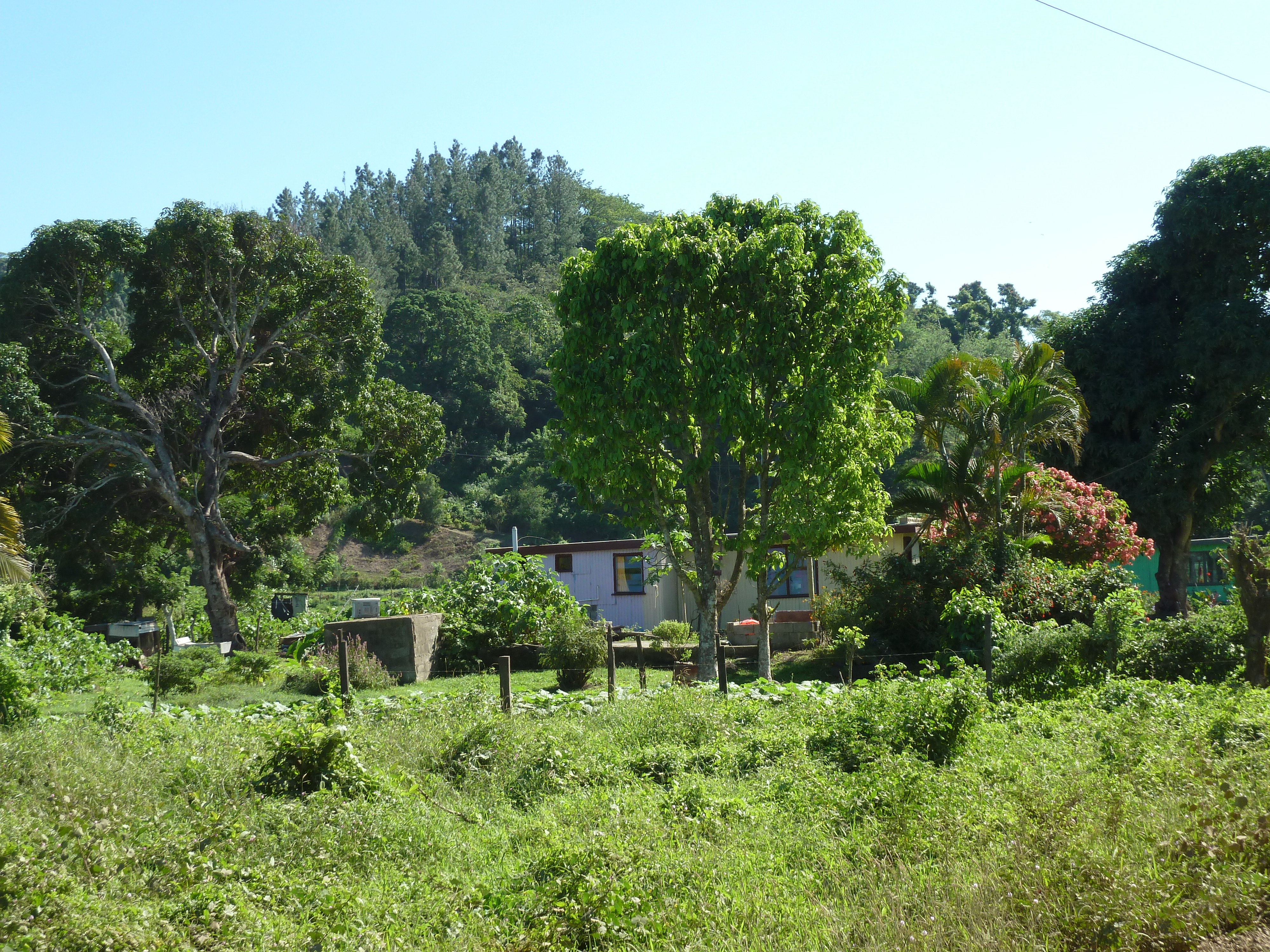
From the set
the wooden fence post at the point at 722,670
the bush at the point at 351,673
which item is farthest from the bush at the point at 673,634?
the wooden fence post at the point at 722,670

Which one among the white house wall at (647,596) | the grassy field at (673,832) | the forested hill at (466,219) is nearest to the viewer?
the grassy field at (673,832)

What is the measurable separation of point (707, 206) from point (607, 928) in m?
12.6

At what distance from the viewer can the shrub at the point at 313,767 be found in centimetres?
783

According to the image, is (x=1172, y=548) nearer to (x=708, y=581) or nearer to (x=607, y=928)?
(x=708, y=581)

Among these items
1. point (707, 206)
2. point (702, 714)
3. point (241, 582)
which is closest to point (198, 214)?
point (241, 582)

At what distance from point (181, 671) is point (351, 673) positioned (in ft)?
8.38

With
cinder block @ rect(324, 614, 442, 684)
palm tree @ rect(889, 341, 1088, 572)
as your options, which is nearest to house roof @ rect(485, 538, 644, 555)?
palm tree @ rect(889, 341, 1088, 572)

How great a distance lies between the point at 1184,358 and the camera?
2620 centimetres

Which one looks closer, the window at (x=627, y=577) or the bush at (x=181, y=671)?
the bush at (x=181, y=671)

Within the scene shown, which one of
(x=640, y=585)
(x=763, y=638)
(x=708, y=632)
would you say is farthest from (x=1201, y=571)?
(x=708, y=632)

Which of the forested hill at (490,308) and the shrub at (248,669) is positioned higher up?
the forested hill at (490,308)

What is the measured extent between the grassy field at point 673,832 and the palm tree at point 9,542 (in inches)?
137

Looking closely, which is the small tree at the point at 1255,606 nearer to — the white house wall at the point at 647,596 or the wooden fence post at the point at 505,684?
the wooden fence post at the point at 505,684

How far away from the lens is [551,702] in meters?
11.8
